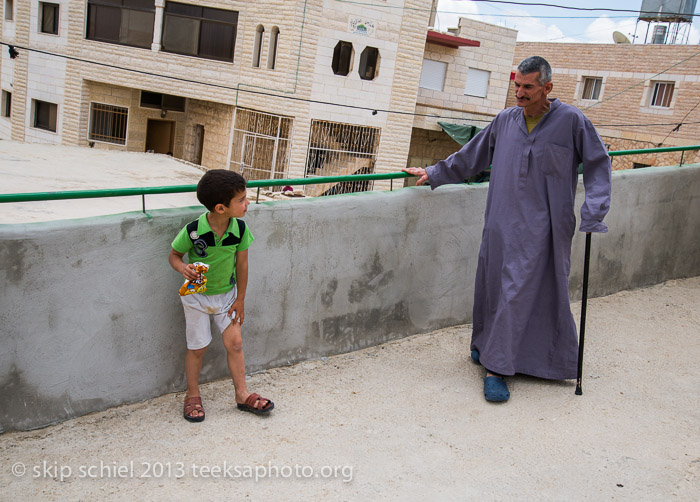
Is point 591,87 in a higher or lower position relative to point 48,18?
higher

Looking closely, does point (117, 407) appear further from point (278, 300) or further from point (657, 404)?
point (657, 404)

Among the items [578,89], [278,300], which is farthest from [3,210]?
[578,89]

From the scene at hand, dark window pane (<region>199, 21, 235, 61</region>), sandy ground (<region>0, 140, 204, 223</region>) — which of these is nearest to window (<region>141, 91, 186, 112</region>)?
dark window pane (<region>199, 21, 235, 61</region>)

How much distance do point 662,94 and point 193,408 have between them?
25682 millimetres

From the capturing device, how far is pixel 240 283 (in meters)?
3.05

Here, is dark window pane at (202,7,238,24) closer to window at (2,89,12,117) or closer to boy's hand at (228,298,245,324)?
window at (2,89,12,117)

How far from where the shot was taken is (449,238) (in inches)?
162

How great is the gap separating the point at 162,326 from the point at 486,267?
1.76m

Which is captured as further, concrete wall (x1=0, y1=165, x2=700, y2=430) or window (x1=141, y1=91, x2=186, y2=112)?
window (x1=141, y1=91, x2=186, y2=112)

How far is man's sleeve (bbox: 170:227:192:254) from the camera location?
2865mm

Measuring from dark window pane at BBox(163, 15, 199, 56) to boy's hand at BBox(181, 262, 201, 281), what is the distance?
17.5m

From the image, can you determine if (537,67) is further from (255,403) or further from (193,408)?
(193,408)

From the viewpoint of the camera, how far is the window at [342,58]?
1889cm

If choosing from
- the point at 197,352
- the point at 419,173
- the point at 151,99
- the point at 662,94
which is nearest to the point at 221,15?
the point at 151,99
